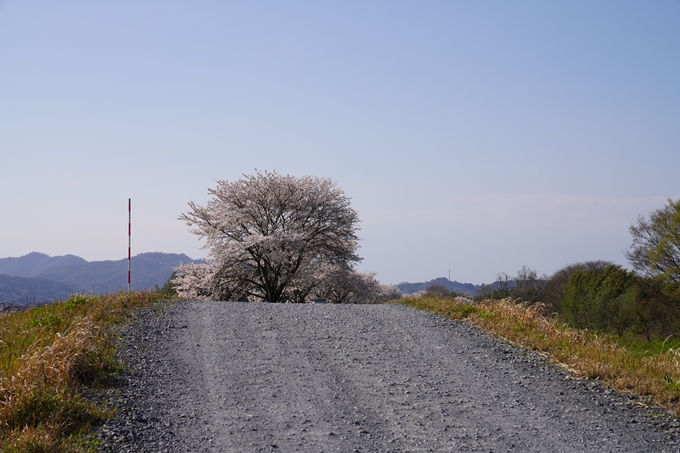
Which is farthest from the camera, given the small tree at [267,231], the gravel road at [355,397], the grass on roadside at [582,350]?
the small tree at [267,231]

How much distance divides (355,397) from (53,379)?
301 centimetres

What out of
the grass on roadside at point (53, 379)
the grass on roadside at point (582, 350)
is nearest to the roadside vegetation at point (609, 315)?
the grass on roadside at point (582, 350)

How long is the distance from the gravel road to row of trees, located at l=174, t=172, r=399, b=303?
1935cm

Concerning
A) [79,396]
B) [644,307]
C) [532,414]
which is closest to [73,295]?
[79,396]

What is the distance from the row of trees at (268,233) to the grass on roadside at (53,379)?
63.6 feet

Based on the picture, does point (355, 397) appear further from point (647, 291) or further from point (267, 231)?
point (647, 291)

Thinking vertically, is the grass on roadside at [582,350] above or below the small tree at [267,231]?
below

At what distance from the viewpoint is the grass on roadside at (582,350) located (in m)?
6.02

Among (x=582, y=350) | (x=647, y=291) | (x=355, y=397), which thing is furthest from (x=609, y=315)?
(x=355, y=397)

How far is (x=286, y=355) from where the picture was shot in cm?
719

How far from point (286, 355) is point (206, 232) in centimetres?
2271

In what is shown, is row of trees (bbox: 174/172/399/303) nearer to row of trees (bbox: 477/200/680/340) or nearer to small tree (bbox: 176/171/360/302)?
small tree (bbox: 176/171/360/302)

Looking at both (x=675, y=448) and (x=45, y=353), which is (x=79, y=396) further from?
(x=675, y=448)

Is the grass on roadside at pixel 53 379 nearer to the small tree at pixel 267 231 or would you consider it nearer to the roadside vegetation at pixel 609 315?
the roadside vegetation at pixel 609 315
